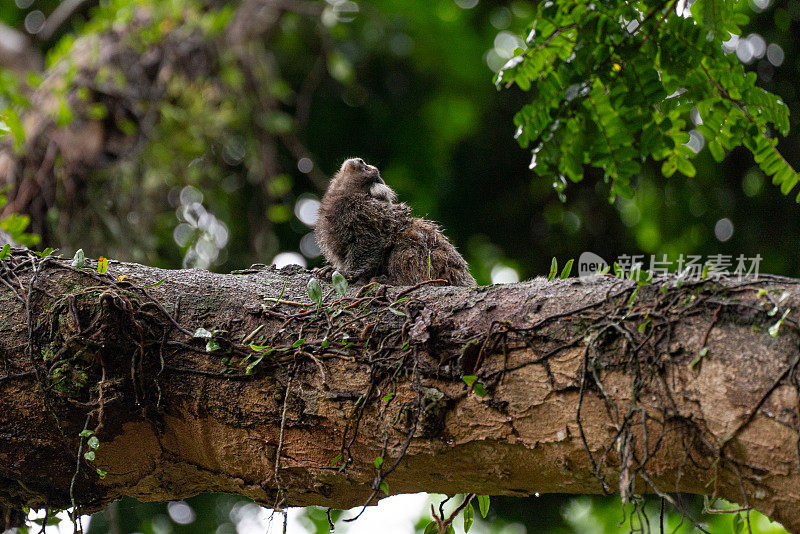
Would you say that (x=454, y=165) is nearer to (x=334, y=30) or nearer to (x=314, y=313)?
(x=334, y=30)

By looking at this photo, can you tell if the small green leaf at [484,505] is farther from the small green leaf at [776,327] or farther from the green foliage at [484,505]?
the small green leaf at [776,327]

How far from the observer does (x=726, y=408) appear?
2133 mm

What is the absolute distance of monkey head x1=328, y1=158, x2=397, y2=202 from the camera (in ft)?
14.9

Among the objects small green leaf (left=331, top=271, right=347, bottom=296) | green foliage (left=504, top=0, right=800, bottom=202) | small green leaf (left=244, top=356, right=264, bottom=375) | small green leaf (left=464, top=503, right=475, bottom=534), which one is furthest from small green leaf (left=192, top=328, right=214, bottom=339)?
green foliage (left=504, top=0, right=800, bottom=202)

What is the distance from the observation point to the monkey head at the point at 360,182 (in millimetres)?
4551

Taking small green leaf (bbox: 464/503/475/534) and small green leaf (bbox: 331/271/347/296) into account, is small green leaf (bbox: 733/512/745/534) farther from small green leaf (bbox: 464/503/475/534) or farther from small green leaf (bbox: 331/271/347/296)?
small green leaf (bbox: 331/271/347/296)

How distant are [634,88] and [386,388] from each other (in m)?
1.73

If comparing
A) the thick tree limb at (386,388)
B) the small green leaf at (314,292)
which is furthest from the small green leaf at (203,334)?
the small green leaf at (314,292)

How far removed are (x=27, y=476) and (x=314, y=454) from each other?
3.67 ft

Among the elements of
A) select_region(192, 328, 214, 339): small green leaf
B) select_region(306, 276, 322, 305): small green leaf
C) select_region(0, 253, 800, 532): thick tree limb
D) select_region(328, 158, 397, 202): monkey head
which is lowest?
select_region(0, 253, 800, 532): thick tree limb

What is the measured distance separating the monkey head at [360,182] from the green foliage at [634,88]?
3.96ft

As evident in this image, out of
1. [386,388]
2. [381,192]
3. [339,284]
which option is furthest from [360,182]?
[386,388]

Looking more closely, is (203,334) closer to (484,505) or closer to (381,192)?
(484,505)

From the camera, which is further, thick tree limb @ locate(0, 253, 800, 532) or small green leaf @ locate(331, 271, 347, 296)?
small green leaf @ locate(331, 271, 347, 296)
